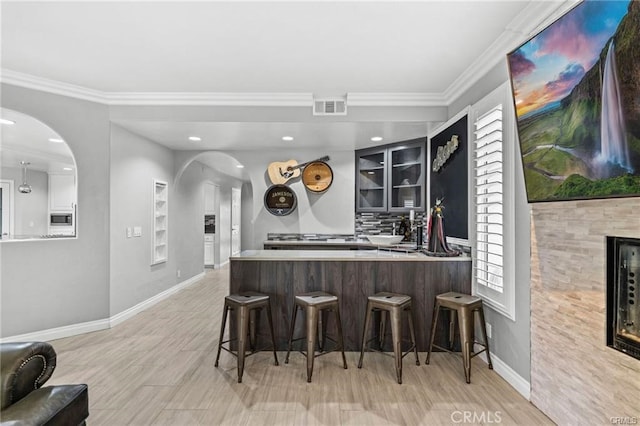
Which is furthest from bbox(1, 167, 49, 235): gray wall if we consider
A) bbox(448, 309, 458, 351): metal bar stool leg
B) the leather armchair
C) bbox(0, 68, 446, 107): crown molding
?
bbox(448, 309, 458, 351): metal bar stool leg

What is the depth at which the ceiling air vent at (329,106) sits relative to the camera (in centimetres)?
375

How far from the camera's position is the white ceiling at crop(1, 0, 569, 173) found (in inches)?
86.8

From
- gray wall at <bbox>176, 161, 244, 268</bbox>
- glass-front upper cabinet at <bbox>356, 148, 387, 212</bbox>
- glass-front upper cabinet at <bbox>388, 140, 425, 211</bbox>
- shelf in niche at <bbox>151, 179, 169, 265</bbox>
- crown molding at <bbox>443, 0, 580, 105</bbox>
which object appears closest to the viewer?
crown molding at <bbox>443, 0, 580, 105</bbox>

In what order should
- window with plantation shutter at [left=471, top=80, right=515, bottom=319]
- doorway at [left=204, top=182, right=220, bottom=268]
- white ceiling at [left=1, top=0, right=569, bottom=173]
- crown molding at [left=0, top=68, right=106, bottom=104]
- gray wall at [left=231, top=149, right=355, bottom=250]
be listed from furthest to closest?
doorway at [left=204, top=182, right=220, bottom=268] < gray wall at [left=231, top=149, right=355, bottom=250] < crown molding at [left=0, top=68, right=106, bottom=104] < window with plantation shutter at [left=471, top=80, right=515, bottom=319] < white ceiling at [left=1, top=0, right=569, bottom=173]

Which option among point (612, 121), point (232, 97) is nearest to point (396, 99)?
point (232, 97)

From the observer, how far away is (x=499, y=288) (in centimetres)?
262

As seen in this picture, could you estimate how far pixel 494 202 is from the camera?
2.63 metres

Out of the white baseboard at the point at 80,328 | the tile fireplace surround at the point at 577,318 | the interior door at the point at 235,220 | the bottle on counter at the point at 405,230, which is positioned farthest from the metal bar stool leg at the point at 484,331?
the interior door at the point at 235,220

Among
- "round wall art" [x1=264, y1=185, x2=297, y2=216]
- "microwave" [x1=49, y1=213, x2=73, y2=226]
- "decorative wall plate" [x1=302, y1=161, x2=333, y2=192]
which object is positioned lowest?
"microwave" [x1=49, y1=213, x2=73, y2=226]

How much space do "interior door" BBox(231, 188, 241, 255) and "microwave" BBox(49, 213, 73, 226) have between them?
5219mm

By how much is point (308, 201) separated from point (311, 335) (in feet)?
10.3

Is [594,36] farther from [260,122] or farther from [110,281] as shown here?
[110,281]

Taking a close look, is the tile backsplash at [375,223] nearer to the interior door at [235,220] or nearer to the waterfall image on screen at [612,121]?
the waterfall image on screen at [612,121]

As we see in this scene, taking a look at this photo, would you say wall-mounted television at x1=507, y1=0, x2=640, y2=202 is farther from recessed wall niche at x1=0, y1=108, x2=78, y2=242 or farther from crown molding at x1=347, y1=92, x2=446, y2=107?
recessed wall niche at x1=0, y1=108, x2=78, y2=242
